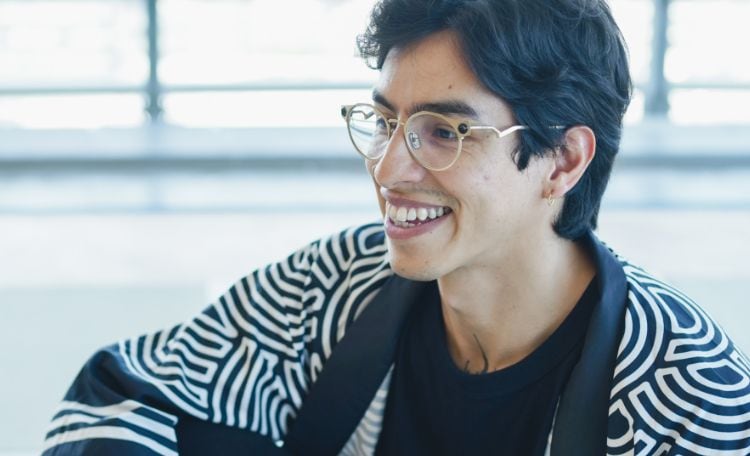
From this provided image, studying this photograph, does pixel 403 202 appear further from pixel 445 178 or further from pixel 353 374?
pixel 353 374

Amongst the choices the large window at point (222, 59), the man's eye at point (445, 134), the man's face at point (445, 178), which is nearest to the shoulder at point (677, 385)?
the man's face at point (445, 178)

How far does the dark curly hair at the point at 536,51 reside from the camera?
1624mm

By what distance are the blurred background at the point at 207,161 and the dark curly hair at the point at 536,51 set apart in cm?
176

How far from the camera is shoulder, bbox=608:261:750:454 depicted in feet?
5.07

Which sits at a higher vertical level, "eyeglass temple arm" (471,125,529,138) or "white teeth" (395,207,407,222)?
"eyeglass temple arm" (471,125,529,138)

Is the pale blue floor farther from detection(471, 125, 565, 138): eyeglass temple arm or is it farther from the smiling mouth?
detection(471, 125, 565, 138): eyeglass temple arm

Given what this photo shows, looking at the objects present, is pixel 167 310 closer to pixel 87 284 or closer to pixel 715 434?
pixel 87 284

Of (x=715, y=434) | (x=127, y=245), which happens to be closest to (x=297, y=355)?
(x=715, y=434)

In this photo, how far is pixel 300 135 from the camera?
6.58 metres

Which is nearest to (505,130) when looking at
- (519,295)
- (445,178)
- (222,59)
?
(445,178)

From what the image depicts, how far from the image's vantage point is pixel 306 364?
192 centimetres

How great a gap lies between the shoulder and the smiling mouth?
282 millimetres

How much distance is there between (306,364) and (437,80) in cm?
52

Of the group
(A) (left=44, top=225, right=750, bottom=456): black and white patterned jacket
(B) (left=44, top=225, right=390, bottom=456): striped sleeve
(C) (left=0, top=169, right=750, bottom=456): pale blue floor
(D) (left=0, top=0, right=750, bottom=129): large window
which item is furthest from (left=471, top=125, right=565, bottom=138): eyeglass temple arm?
(D) (left=0, top=0, right=750, bottom=129): large window
